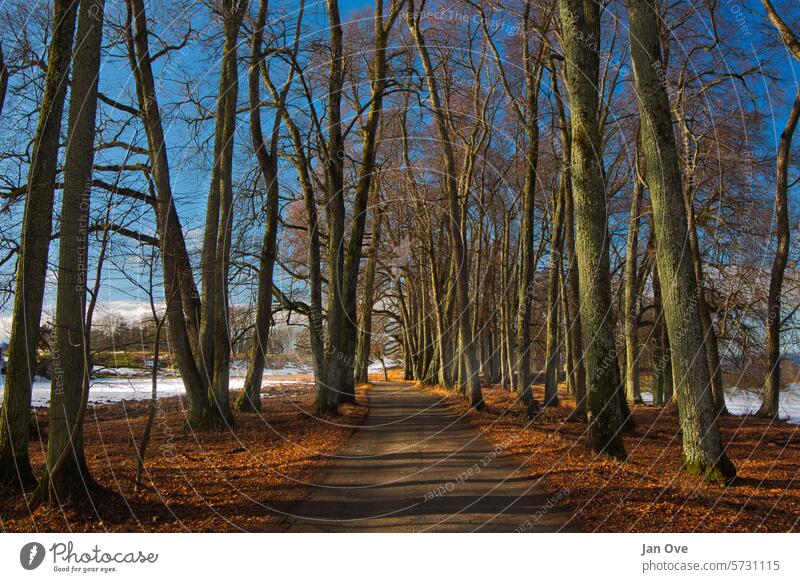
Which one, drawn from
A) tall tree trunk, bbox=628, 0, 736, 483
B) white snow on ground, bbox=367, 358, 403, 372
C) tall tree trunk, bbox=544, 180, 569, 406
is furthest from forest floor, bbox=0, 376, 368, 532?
white snow on ground, bbox=367, 358, 403, 372

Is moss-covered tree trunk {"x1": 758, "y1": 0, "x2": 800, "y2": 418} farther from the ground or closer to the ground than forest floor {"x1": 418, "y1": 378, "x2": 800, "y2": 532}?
farther from the ground

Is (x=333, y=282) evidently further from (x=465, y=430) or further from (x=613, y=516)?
(x=613, y=516)

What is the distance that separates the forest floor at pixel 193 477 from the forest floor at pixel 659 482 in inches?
142

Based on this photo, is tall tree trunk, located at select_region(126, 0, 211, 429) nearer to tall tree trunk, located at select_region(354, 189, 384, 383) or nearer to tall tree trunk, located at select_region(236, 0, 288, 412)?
tall tree trunk, located at select_region(236, 0, 288, 412)

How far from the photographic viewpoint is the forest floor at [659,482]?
6.19 m

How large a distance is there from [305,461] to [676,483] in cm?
584

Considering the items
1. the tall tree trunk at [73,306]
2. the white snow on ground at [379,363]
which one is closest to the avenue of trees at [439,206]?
the tall tree trunk at [73,306]

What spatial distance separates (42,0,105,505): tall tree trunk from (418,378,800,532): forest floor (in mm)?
5735

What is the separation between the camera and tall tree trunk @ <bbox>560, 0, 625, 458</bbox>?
988 centimetres

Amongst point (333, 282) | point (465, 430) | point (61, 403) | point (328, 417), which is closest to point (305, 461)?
point (61, 403)

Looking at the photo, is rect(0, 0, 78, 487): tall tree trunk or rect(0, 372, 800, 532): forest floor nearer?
rect(0, 372, 800, 532): forest floor

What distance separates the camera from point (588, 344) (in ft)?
32.8

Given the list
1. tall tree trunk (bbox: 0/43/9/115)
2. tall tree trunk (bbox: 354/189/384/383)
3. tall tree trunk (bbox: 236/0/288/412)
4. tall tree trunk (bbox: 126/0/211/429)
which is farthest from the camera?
tall tree trunk (bbox: 354/189/384/383)

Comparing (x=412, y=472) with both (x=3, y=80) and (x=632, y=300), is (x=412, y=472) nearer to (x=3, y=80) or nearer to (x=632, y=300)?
(x=3, y=80)
